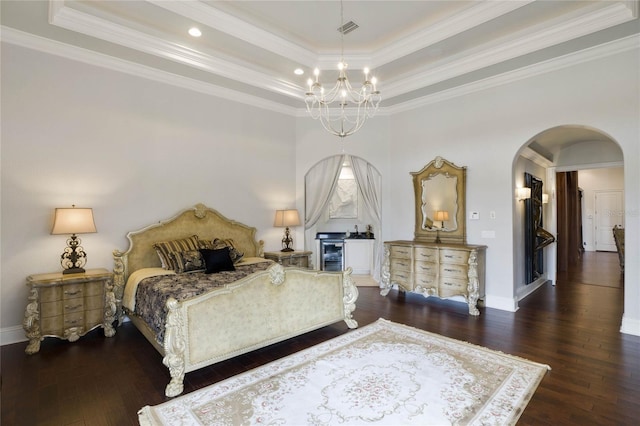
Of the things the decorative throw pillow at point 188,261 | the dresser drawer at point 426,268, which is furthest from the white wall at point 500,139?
the decorative throw pillow at point 188,261

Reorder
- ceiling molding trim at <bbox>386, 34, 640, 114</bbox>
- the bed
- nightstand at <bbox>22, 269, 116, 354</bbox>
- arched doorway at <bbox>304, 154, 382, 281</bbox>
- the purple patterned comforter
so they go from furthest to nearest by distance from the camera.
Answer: arched doorway at <bbox>304, 154, 382, 281</bbox>
ceiling molding trim at <bbox>386, 34, 640, 114</bbox>
nightstand at <bbox>22, 269, 116, 354</bbox>
the purple patterned comforter
the bed

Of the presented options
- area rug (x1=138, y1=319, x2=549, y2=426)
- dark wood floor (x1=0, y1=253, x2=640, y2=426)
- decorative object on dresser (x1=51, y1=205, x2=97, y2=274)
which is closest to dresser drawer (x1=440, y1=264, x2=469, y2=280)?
dark wood floor (x1=0, y1=253, x2=640, y2=426)

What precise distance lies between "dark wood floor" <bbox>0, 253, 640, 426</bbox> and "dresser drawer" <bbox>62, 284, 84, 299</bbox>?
520 mm

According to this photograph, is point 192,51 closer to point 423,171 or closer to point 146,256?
point 146,256

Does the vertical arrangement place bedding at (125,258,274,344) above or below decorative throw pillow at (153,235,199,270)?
below

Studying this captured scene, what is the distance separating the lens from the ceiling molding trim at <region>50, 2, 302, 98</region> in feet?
11.2

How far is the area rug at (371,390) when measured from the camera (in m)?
2.17

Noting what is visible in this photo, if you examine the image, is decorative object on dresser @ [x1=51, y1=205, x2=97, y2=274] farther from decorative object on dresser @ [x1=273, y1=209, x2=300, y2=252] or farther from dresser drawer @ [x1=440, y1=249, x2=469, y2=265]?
dresser drawer @ [x1=440, y1=249, x2=469, y2=265]

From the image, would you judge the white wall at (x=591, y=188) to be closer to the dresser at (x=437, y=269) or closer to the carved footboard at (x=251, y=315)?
the dresser at (x=437, y=269)

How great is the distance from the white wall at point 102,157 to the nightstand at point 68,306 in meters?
0.41

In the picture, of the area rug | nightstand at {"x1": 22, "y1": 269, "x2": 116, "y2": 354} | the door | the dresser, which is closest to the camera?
the area rug

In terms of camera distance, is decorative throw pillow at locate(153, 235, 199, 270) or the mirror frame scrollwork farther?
the mirror frame scrollwork

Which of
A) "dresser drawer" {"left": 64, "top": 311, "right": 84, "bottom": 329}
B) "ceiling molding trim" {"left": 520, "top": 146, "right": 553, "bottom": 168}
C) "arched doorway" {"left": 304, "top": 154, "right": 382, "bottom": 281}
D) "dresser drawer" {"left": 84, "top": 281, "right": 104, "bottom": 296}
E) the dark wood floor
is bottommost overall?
the dark wood floor

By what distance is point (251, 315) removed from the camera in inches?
120
